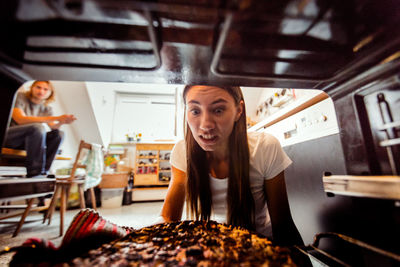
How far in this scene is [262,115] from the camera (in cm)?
267

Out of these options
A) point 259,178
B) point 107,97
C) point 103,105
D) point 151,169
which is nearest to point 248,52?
point 259,178

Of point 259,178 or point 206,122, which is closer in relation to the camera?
point 206,122

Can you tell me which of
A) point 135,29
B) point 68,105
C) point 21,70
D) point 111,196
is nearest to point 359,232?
point 135,29

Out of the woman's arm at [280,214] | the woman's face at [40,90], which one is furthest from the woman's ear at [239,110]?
the woman's face at [40,90]

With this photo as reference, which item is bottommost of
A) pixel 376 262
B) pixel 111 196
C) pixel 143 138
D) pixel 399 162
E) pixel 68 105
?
pixel 111 196

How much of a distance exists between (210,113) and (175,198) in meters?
0.48

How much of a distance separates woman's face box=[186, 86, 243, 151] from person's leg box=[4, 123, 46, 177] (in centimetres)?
166

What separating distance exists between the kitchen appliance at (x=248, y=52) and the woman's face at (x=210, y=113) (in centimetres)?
30

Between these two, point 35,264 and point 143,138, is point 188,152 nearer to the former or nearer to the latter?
point 35,264

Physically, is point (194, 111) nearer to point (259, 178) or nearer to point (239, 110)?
point (239, 110)

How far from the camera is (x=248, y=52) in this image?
13.4 inches

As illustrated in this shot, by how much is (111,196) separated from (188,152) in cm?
283

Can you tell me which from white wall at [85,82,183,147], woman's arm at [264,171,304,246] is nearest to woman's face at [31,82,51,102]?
white wall at [85,82,183,147]

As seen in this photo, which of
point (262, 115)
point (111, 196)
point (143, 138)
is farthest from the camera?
point (143, 138)
